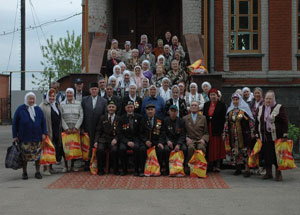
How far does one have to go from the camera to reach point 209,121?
11.8 meters

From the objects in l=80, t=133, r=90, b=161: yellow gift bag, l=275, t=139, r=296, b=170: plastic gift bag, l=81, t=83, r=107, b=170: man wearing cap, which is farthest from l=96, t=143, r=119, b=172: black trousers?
l=275, t=139, r=296, b=170: plastic gift bag

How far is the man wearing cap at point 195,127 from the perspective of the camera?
11.5 m

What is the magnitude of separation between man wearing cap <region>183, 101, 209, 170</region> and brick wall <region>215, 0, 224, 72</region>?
597 cm

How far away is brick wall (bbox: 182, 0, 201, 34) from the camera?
17672mm

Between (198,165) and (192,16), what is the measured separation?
801 cm

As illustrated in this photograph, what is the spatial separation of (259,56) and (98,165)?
8.22 metres

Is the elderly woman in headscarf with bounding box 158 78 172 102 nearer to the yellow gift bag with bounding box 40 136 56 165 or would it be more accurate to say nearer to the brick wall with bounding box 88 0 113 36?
the yellow gift bag with bounding box 40 136 56 165

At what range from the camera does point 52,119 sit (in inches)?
460

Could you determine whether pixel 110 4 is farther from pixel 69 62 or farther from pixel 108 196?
pixel 69 62

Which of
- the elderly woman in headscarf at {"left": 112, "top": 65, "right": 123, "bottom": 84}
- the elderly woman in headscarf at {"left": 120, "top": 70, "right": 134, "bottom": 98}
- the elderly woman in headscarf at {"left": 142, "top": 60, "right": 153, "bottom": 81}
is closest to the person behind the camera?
the elderly woman in headscarf at {"left": 120, "top": 70, "right": 134, "bottom": 98}

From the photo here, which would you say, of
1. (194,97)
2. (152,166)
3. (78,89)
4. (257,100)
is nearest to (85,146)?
Answer: (78,89)

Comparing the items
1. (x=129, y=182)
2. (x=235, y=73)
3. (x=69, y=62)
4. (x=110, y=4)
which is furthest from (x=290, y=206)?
(x=69, y=62)

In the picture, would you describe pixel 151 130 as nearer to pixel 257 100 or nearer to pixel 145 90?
pixel 145 90

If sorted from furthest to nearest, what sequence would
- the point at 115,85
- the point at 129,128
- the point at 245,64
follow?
the point at 245,64, the point at 115,85, the point at 129,128
